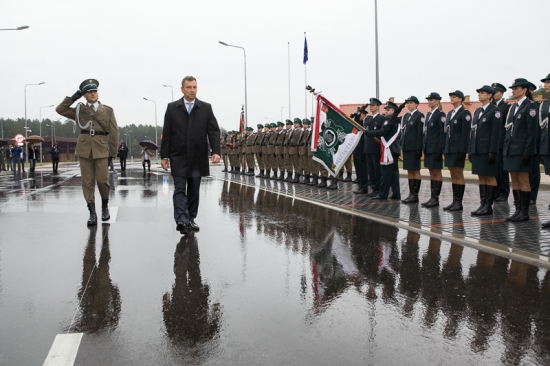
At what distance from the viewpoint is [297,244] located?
6812 millimetres

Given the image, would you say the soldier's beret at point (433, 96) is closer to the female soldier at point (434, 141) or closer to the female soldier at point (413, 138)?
the female soldier at point (434, 141)

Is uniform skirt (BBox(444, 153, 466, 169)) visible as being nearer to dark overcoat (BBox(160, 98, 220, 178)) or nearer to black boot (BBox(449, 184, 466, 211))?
black boot (BBox(449, 184, 466, 211))

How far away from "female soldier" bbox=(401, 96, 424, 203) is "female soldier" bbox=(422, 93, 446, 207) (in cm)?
29

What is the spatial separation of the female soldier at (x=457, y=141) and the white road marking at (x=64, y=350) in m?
7.96

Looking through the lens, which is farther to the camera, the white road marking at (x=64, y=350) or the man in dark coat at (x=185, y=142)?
the man in dark coat at (x=185, y=142)

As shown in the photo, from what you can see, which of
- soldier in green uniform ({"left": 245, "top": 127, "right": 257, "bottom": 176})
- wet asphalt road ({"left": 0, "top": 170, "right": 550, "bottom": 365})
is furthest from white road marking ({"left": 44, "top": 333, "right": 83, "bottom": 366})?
soldier in green uniform ({"left": 245, "top": 127, "right": 257, "bottom": 176})

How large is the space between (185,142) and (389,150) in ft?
19.5

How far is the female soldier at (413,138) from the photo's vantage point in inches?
439

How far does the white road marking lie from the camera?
10.2ft

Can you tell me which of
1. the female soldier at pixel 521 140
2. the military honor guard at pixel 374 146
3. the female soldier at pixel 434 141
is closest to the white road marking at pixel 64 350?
the female soldier at pixel 521 140

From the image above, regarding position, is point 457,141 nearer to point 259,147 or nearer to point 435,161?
point 435,161

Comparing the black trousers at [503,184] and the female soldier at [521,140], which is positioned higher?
the female soldier at [521,140]

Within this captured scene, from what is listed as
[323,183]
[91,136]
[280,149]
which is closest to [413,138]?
[323,183]

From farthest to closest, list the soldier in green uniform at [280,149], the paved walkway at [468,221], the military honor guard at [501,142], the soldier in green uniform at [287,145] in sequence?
the soldier in green uniform at [280,149]
the soldier in green uniform at [287,145]
the military honor guard at [501,142]
the paved walkway at [468,221]
